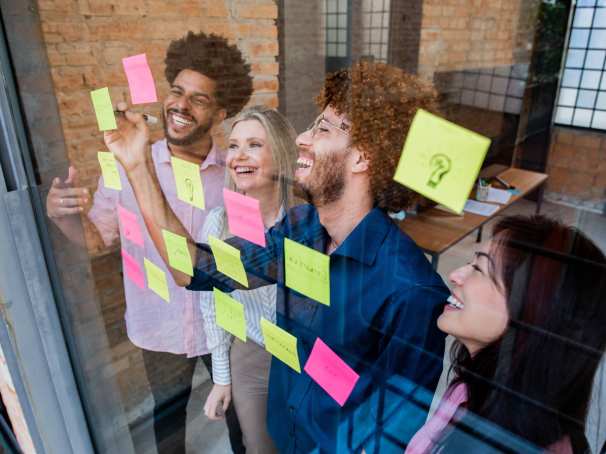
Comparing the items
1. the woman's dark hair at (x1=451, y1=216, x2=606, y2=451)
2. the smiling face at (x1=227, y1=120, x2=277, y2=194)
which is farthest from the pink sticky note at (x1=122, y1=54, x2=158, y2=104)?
the woman's dark hair at (x1=451, y1=216, x2=606, y2=451)

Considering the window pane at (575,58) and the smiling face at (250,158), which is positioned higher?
the window pane at (575,58)

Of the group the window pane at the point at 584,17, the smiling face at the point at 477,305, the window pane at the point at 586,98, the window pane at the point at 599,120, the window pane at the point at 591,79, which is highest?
the window pane at the point at 584,17

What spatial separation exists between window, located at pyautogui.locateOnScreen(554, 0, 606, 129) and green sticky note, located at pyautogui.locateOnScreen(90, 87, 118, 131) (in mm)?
1036

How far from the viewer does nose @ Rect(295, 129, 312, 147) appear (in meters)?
0.72

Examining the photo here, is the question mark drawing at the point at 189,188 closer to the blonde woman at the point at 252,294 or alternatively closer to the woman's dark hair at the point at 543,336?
the blonde woman at the point at 252,294

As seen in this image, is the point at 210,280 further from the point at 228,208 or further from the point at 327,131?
the point at 327,131

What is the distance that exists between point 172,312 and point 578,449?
1.09 meters

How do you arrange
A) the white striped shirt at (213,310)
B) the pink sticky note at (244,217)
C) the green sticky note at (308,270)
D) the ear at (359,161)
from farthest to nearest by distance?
the white striped shirt at (213,310)
the pink sticky note at (244,217)
the green sticky note at (308,270)
the ear at (359,161)

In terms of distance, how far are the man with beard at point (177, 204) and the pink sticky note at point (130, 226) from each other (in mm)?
16

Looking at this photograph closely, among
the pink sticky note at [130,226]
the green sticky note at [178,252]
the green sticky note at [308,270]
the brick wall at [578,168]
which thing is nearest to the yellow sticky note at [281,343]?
the green sticky note at [308,270]

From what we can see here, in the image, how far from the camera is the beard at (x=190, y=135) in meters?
0.95

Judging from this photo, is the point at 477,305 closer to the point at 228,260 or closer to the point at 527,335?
the point at 527,335

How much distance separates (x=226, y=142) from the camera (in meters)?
0.90

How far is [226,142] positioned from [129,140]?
1.34ft
